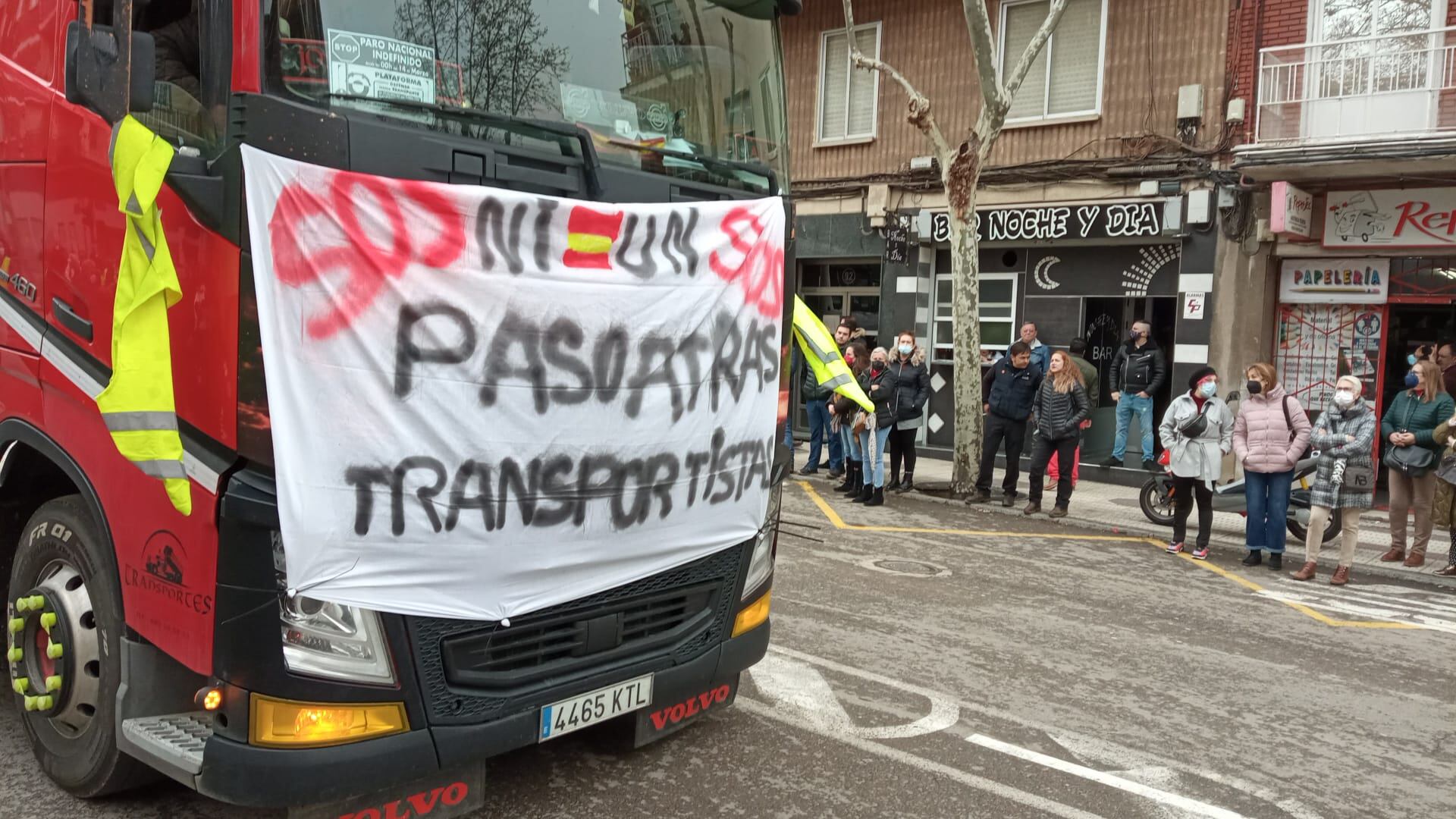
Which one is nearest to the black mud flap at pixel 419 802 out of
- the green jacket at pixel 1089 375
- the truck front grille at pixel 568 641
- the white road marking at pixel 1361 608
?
the truck front grille at pixel 568 641

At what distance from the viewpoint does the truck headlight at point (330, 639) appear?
307cm

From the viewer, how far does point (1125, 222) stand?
46.2 ft

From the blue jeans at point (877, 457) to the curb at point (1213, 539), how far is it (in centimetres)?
90

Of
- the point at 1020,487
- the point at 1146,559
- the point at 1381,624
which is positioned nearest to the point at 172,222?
the point at 1381,624

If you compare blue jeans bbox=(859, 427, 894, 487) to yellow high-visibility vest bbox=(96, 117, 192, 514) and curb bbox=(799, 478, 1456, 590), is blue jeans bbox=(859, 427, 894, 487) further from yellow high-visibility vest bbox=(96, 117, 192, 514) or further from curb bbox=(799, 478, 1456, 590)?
yellow high-visibility vest bbox=(96, 117, 192, 514)

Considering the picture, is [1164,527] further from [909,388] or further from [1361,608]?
[1361,608]

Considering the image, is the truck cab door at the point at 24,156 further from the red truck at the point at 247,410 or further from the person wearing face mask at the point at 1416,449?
the person wearing face mask at the point at 1416,449

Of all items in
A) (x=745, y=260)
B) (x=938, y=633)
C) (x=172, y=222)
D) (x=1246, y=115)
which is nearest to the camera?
(x=172, y=222)

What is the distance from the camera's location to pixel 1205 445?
9805 mm

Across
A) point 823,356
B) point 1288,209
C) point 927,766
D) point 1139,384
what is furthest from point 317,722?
point 1139,384

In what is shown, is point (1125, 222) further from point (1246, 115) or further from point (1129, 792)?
point (1129, 792)

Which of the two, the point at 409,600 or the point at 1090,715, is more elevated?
the point at 409,600

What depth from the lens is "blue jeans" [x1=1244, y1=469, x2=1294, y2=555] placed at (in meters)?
9.41

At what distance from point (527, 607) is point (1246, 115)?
1255cm
